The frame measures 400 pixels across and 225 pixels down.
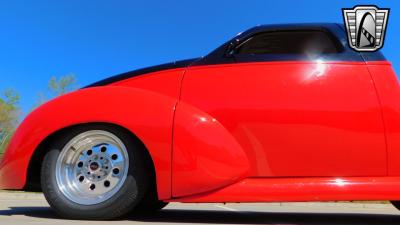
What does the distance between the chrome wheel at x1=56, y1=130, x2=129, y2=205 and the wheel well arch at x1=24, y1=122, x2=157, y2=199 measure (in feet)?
0.33

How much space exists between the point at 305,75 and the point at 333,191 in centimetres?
91

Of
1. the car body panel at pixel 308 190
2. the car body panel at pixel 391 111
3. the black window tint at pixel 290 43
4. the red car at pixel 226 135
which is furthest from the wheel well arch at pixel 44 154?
the car body panel at pixel 391 111

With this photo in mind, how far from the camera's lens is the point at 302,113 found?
3.68 meters

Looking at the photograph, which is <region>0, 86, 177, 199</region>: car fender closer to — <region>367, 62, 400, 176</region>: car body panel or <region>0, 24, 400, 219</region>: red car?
<region>0, 24, 400, 219</region>: red car

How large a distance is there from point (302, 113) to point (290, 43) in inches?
28.8

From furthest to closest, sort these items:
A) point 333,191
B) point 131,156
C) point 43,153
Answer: point 43,153 < point 131,156 < point 333,191

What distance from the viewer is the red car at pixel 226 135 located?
11.9 ft

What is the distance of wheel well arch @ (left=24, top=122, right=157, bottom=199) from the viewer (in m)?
3.86

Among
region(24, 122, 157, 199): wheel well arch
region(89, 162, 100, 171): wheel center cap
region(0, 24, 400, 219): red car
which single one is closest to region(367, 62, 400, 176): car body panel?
region(0, 24, 400, 219): red car

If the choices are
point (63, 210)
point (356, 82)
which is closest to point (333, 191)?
point (356, 82)

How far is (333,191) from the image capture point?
3537 millimetres

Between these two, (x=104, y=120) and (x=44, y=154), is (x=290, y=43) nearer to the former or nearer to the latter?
(x=104, y=120)

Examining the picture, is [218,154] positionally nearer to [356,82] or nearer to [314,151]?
[314,151]

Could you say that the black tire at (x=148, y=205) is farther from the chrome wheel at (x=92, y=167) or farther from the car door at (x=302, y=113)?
the car door at (x=302, y=113)
